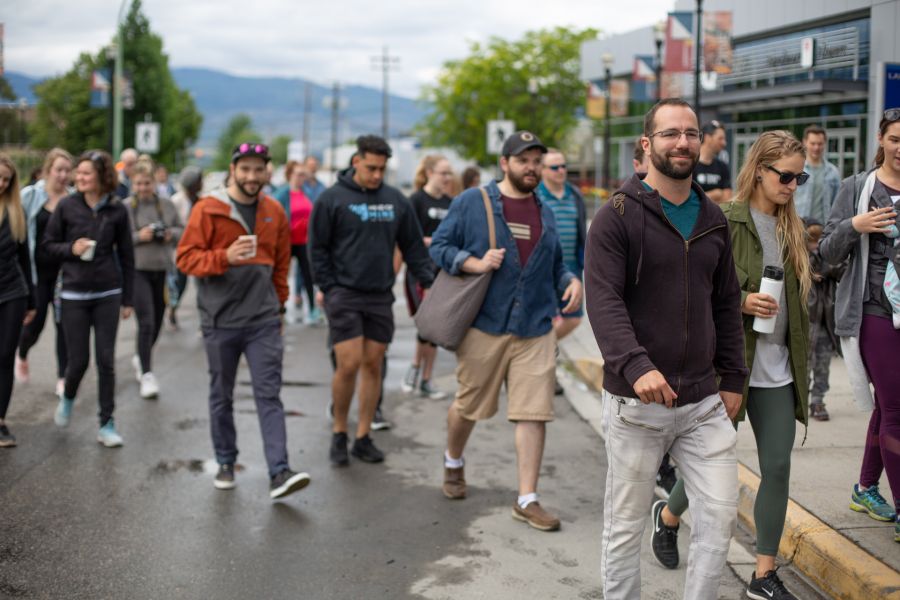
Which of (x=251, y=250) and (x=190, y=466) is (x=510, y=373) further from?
(x=190, y=466)

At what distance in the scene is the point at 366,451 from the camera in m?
7.05

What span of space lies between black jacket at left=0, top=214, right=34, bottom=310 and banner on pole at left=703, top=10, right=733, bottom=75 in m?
14.8

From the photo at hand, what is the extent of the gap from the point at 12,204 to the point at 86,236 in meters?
0.55

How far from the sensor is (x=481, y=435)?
25.7ft

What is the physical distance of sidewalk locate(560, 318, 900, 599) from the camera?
4539mm

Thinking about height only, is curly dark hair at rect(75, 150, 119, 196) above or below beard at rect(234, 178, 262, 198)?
above

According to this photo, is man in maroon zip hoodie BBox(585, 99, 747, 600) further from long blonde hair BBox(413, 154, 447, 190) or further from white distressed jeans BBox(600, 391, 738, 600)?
long blonde hair BBox(413, 154, 447, 190)

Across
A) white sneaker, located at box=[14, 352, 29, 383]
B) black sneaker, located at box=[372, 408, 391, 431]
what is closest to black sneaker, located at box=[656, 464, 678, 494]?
black sneaker, located at box=[372, 408, 391, 431]

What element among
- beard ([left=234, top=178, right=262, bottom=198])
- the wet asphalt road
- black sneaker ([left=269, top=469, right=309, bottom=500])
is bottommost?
the wet asphalt road

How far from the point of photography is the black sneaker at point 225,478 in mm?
6281

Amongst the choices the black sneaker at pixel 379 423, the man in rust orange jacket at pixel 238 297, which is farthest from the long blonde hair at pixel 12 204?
the black sneaker at pixel 379 423

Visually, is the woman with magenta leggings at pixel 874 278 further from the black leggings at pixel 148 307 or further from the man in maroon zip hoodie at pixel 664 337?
the black leggings at pixel 148 307

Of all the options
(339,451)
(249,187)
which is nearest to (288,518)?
(339,451)

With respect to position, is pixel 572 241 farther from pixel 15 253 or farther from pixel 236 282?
pixel 15 253
